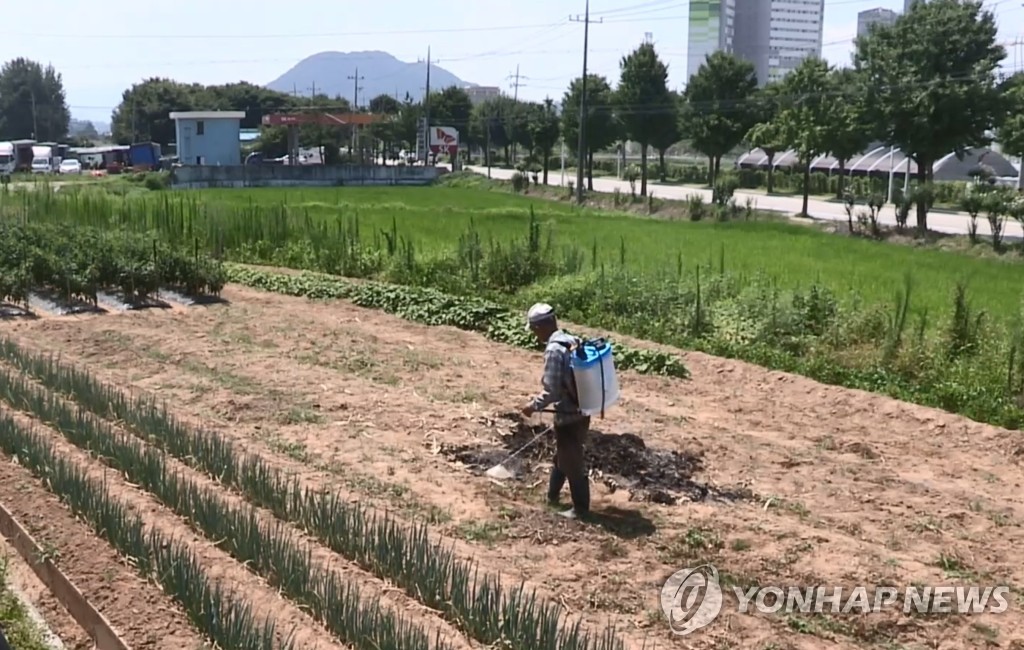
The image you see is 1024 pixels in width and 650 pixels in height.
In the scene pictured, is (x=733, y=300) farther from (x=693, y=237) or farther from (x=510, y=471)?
(x=693, y=237)

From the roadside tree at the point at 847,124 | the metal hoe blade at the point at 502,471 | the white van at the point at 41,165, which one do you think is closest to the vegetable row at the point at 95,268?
the metal hoe blade at the point at 502,471

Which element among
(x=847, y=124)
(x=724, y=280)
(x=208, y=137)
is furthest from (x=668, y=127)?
(x=724, y=280)

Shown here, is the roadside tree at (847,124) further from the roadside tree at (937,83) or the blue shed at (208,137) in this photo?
the blue shed at (208,137)

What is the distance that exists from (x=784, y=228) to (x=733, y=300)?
14.9 metres

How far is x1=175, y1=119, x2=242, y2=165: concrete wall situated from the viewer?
174 ft

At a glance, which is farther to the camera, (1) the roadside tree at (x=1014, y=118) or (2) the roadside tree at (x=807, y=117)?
(2) the roadside tree at (x=807, y=117)

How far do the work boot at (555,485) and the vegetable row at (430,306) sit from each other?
419cm

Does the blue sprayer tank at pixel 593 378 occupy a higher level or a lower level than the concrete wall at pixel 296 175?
lower

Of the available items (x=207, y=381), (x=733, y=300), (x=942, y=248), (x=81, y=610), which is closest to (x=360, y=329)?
(x=207, y=381)

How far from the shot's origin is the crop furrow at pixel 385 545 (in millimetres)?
4191

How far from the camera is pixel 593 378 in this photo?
5676 mm

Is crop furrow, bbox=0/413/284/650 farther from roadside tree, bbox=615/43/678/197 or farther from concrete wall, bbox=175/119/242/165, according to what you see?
concrete wall, bbox=175/119/242/165

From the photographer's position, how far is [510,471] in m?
6.96

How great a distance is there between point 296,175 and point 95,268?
3412 centimetres
